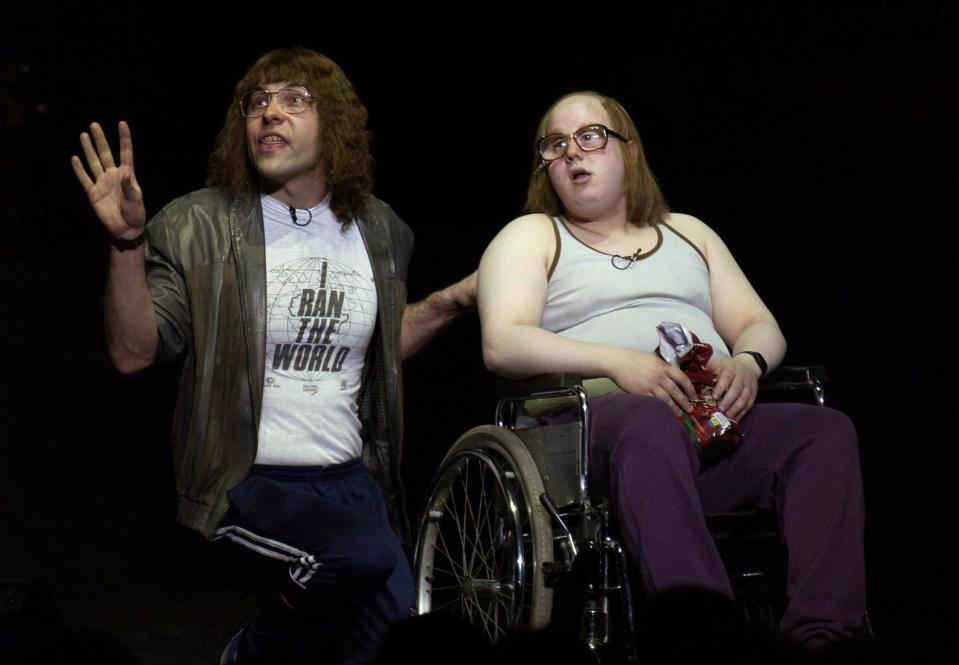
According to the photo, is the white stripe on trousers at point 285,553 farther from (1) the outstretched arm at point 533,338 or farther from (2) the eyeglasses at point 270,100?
(2) the eyeglasses at point 270,100

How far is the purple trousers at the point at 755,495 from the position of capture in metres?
2.23

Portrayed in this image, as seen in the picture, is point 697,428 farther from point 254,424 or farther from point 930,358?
point 930,358

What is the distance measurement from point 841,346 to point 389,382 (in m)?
1.80

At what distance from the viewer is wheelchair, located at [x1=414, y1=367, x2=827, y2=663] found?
2326mm

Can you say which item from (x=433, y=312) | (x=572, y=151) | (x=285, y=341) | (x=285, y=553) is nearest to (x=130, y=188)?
(x=285, y=341)

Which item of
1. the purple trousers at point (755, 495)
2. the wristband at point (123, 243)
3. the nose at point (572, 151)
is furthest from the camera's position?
the nose at point (572, 151)

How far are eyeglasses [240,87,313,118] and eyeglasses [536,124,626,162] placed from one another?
1.88ft

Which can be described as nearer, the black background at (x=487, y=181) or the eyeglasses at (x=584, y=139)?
the eyeglasses at (x=584, y=139)

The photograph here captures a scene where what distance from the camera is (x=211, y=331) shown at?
253 centimetres

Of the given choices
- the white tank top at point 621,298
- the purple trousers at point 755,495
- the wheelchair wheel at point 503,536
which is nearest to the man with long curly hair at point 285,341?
the wheelchair wheel at point 503,536

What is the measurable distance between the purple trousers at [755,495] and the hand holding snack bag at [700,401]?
0.05 m

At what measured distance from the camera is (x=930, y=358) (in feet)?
12.6

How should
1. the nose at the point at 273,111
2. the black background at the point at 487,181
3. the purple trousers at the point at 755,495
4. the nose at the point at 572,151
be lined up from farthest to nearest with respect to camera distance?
1. the black background at the point at 487,181
2. the nose at the point at 572,151
3. the nose at the point at 273,111
4. the purple trousers at the point at 755,495

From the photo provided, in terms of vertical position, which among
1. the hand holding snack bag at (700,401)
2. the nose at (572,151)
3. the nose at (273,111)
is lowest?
the hand holding snack bag at (700,401)
